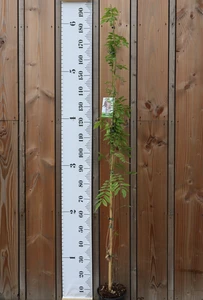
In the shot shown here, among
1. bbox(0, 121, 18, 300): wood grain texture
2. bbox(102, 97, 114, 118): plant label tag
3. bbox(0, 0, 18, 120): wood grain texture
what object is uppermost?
bbox(0, 0, 18, 120): wood grain texture

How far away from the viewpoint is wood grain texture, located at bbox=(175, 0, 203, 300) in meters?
2.39

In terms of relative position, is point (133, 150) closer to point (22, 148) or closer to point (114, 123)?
point (114, 123)

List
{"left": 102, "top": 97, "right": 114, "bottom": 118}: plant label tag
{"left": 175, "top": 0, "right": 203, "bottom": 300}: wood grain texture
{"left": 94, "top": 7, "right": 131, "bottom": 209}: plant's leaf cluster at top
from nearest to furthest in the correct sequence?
{"left": 94, "top": 7, "right": 131, "bottom": 209}: plant's leaf cluster at top
{"left": 102, "top": 97, "right": 114, "bottom": 118}: plant label tag
{"left": 175, "top": 0, "right": 203, "bottom": 300}: wood grain texture

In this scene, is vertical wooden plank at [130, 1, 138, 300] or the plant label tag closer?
the plant label tag

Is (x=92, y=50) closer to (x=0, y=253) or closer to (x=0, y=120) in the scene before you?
(x=0, y=120)

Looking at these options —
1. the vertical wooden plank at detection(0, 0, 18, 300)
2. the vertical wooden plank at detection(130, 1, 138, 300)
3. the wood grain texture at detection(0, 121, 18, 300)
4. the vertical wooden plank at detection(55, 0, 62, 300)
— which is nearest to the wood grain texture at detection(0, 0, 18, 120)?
the vertical wooden plank at detection(0, 0, 18, 300)

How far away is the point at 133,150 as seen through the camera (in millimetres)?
2416

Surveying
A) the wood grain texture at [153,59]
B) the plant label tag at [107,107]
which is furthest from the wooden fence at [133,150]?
the plant label tag at [107,107]

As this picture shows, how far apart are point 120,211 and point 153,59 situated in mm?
1105

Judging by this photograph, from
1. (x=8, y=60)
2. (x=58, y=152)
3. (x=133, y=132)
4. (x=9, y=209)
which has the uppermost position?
(x=8, y=60)

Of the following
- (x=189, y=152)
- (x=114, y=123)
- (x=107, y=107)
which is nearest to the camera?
(x=114, y=123)

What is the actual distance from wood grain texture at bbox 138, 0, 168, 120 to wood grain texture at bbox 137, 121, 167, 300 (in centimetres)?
12

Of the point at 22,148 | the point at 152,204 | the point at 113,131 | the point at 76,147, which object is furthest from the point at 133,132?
the point at 22,148

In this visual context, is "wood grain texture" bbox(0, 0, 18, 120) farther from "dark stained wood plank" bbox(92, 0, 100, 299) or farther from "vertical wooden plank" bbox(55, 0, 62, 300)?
"dark stained wood plank" bbox(92, 0, 100, 299)
